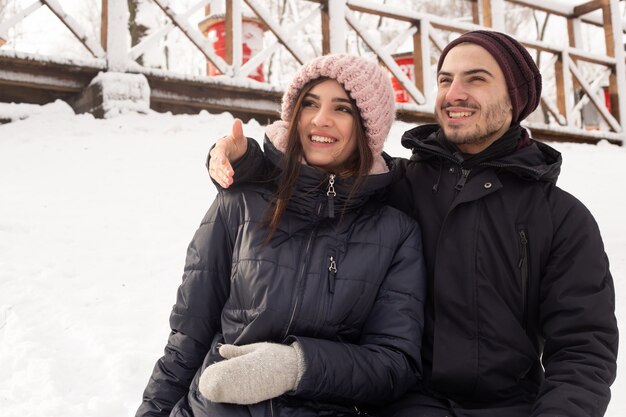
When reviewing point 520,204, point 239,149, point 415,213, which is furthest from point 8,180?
point 520,204

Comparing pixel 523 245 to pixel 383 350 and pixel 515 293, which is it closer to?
pixel 515 293

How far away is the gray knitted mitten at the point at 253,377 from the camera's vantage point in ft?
5.49

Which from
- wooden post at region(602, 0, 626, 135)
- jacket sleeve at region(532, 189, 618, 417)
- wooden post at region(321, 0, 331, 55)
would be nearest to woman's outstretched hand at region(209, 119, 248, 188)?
jacket sleeve at region(532, 189, 618, 417)

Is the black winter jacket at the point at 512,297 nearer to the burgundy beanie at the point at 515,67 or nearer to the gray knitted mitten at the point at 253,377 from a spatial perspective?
the burgundy beanie at the point at 515,67

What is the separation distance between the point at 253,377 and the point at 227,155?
2.47ft

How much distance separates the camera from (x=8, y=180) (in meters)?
4.70

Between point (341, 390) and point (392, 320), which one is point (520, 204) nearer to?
point (392, 320)

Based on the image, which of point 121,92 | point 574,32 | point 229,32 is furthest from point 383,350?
point 574,32

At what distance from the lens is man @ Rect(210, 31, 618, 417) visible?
5.93 ft

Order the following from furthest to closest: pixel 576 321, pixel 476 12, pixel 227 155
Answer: pixel 476 12
pixel 227 155
pixel 576 321

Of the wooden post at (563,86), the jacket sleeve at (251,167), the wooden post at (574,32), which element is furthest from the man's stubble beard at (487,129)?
the wooden post at (574,32)

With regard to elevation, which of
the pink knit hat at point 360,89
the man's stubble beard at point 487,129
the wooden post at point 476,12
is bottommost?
the man's stubble beard at point 487,129

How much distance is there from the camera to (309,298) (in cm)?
189

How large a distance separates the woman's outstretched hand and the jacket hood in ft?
2.17
